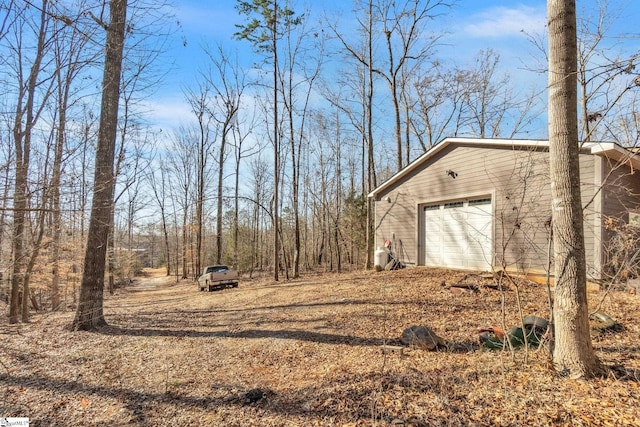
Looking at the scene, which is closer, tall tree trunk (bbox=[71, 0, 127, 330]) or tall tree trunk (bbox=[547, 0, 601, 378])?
tall tree trunk (bbox=[547, 0, 601, 378])

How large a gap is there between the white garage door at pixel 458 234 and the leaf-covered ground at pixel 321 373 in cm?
219

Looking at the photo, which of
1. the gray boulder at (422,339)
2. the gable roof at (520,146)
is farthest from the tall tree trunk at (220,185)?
the gray boulder at (422,339)

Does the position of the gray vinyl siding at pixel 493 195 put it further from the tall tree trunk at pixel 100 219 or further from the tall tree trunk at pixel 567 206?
the tall tree trunk at pixel 100 219

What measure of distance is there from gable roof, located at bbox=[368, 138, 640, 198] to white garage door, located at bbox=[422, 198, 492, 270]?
149 centimetres

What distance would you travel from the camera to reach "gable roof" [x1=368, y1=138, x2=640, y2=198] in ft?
20.4

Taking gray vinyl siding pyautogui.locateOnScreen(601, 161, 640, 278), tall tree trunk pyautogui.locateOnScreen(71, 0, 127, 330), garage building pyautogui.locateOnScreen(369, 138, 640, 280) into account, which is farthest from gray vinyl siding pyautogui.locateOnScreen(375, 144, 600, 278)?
tall tree trunk pyautogui.locateOnScreen(71, 0, 127, 330)

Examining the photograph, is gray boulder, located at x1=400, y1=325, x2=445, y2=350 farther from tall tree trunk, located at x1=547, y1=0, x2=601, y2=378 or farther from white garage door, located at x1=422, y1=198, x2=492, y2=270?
white garage door, located at x1=422, y1=198, x2=492, y2=270

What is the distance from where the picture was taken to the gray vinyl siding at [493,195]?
6820 millimetres

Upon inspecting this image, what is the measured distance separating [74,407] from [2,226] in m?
2.31

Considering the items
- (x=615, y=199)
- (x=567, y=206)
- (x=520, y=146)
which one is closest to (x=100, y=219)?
(x=567, y=206)

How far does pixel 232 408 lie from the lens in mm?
3201

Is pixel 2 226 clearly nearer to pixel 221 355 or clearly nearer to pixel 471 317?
pixel 221 355

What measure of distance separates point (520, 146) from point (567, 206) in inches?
225

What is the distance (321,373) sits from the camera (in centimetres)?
381
